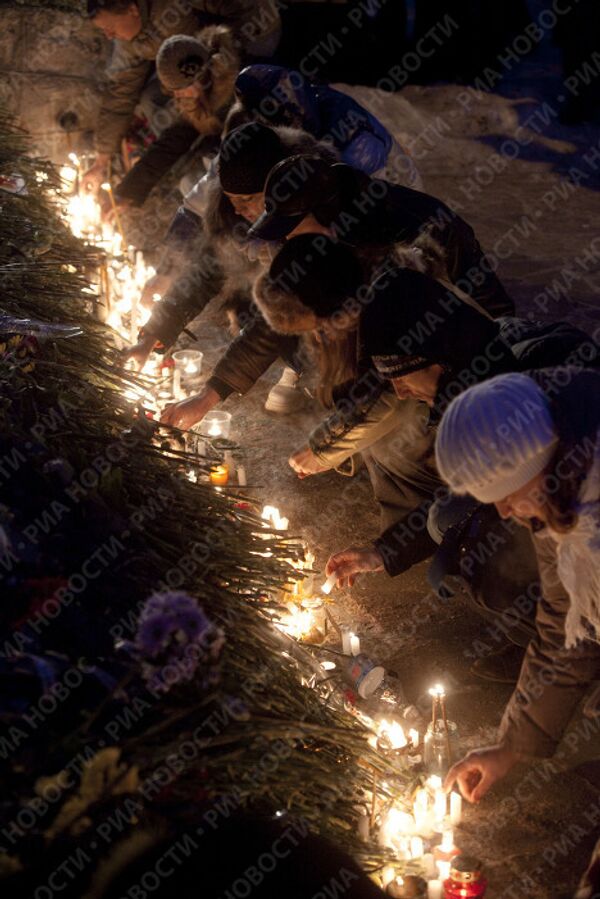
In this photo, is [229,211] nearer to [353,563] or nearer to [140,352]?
[140,352]

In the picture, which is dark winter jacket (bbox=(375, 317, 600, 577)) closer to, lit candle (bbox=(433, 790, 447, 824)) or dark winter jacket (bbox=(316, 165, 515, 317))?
dark winter jacket (bbox=(316, 165, 515, 317))

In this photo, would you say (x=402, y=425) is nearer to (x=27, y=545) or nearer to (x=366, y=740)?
(x=366, y=740)

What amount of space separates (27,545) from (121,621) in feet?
1.04

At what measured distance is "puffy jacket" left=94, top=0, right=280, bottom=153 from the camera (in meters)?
6.87

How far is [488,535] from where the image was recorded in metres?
3.38

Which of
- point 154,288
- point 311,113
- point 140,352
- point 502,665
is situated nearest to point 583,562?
point 502,665

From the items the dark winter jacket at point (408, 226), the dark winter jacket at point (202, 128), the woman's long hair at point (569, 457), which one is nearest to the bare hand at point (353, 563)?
the dark winter jacket at point (408, 226)

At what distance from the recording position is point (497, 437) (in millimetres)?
2139

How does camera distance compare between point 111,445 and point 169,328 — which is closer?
point 111,445

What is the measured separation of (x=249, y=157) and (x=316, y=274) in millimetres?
809

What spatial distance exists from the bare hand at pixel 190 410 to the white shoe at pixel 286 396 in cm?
112

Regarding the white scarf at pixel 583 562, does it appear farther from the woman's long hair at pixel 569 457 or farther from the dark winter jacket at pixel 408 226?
the dark winter jacket at pixel 408 226

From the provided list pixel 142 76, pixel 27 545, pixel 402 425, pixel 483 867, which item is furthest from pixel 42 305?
pixel 142 76

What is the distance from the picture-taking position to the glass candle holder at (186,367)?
5.28 meters
